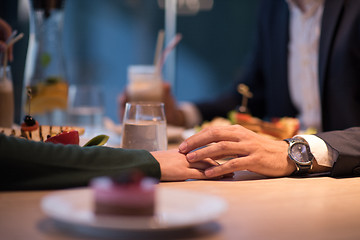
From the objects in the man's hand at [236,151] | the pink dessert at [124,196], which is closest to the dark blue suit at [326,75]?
the man's hand at [236,151]

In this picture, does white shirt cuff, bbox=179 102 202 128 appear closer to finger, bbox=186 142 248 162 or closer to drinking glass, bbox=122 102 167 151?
drinking glass, bbox=122 102 167 151

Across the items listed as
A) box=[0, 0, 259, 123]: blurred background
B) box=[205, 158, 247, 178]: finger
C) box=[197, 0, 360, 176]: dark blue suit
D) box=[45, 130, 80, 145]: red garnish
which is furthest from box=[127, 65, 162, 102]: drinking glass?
box=[0, 0, 259, 123]: blurred background

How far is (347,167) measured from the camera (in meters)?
1.27

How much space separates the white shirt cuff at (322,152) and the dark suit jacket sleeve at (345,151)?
1cm

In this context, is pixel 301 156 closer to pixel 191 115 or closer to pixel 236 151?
pixel 236 151

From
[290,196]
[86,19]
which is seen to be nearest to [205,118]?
[290,196]

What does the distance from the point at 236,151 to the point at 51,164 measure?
1.42 feet

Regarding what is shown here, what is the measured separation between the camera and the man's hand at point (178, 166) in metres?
1.13

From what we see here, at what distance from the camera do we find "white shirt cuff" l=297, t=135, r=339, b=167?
126 cm

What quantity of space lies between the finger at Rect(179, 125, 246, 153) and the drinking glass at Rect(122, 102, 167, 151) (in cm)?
18

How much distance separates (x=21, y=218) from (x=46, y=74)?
4.75ft

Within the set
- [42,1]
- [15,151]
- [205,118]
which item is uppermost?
[42,1]

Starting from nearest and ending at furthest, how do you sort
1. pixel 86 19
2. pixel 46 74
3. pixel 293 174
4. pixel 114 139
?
pixel 293 174 < pixel 114 139 < pixel 46 74 < pixel 86 19

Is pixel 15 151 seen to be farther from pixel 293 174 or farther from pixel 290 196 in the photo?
pixel 293 174
